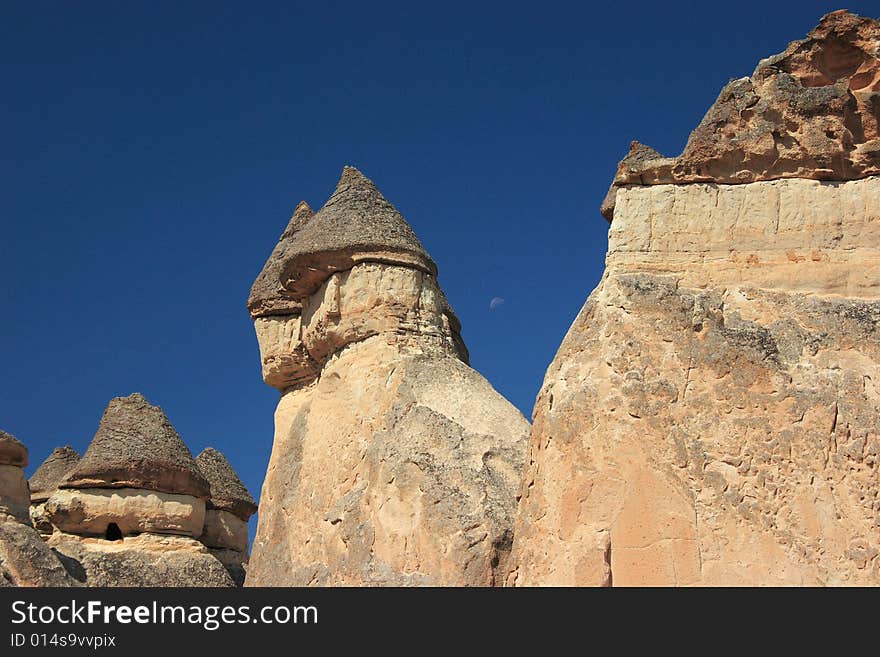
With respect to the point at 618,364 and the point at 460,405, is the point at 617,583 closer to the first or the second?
the point at 618,364

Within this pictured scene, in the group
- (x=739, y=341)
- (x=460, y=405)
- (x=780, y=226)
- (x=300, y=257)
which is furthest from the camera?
(x=300, y=257)

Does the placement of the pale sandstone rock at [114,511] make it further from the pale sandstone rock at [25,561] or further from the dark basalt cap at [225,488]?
the pale sandstone rock at [25,561]

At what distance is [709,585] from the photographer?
27.5 ft

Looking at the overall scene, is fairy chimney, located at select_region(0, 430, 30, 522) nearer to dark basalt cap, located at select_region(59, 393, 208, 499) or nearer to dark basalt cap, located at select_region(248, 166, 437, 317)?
dark basalt cap, located at select_region(59, 393, 208, 499)

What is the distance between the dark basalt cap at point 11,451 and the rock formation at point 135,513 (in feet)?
4.21

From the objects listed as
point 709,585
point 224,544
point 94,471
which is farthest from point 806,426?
point 224,544

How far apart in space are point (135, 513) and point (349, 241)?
22.1 ft

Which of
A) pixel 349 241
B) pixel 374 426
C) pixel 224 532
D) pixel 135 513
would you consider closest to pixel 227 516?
pixel 224 532

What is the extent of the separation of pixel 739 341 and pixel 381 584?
4152 millimetres

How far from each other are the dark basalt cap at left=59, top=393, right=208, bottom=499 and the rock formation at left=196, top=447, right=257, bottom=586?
68.2 inches

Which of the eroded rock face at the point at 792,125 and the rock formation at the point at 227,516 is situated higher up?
the rock formation at the point at 227,516

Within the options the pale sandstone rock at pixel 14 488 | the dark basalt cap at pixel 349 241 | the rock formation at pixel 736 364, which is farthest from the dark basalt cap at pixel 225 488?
the rock formation at pixel 736 364

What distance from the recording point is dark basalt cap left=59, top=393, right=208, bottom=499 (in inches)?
714

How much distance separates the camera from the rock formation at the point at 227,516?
2100cm
